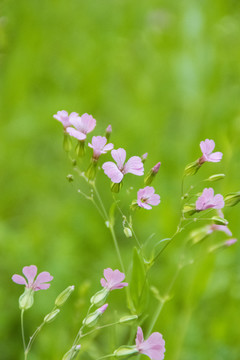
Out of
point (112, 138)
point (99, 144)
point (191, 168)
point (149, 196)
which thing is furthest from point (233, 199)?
point (112, 138)

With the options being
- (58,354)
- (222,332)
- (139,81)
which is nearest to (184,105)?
(139,81)

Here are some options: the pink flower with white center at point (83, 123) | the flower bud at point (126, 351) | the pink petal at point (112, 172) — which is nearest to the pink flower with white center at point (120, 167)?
the pink petal at point (112, 172)

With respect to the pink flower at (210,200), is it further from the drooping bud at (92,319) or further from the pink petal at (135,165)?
the drooping bud at (92,319)

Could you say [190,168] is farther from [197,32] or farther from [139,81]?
[139,81]

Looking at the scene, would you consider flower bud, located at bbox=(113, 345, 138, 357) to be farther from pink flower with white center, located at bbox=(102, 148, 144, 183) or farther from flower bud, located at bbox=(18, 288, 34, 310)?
pink flower with white center, located at bbox=(102, 148, 144, 183)

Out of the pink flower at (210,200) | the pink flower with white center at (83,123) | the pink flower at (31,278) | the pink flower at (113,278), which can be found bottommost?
the pink flower at (113,278)
